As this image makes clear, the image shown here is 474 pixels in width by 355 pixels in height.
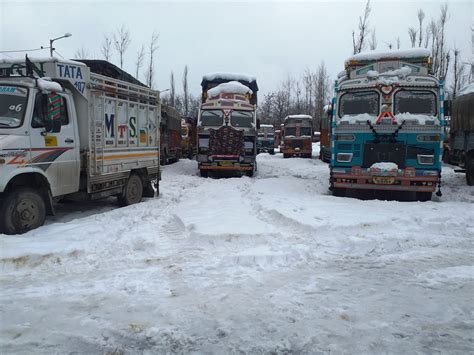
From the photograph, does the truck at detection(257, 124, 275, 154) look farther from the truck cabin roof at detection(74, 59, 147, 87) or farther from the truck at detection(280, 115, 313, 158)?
the truck cabin roof at detection(74, 59, 147, 87)

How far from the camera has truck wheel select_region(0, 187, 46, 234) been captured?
6277 mm

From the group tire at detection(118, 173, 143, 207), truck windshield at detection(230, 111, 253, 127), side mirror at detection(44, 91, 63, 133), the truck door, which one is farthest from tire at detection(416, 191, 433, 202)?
side mirror at detection(44, 91, 63, 133)

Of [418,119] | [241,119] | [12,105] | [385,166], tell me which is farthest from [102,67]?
[418,119]

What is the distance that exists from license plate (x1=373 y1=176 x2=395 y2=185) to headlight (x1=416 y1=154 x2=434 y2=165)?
32.4 inches

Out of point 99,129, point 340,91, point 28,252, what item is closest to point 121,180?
point 99,129

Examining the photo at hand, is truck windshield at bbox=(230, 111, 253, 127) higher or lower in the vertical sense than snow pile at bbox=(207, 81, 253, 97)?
lower

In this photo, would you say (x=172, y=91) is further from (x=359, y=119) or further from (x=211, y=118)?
(x=359, y=119)

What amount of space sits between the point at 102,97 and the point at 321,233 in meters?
5.61

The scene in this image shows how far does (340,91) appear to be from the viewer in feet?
35.6

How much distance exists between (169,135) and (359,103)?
575 inches

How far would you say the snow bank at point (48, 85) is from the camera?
6863 millimetres

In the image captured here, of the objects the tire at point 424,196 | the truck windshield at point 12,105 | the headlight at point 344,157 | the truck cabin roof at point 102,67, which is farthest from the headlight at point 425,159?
the truck cabin roof at point 102,67

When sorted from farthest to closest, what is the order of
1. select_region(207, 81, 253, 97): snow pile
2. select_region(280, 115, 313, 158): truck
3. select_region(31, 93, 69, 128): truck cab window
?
select_region(280, 115, 313, 158): truck, select_region(207, 81, 253, 97): snow pile, select_region(31, 93, 69, 128): truck cab window

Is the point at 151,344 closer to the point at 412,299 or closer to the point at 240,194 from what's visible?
the point at 412,299
